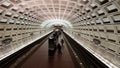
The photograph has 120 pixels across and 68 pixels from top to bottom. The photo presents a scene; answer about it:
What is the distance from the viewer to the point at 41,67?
7.16m

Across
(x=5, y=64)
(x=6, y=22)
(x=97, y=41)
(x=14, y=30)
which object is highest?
(x=6, y=22)

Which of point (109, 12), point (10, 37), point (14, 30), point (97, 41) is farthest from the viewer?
point (14, 30)

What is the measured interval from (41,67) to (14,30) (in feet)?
24.4

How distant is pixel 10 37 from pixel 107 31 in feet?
28.8

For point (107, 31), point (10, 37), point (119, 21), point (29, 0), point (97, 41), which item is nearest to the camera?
point (119, 21)

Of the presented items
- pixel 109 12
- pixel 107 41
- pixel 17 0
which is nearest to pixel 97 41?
pixel 107 41

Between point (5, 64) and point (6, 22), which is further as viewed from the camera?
point (6, 22)

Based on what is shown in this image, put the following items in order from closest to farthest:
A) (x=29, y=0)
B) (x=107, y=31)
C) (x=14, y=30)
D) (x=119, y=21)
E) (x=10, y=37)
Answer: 1. (x=119, y=21)
2. (x=107, y=31)
3. (x=29, y=0)
4. (x=10, y=37)
5. (x=14, y=30)

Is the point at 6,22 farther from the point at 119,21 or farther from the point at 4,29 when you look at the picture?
the point at 119,21

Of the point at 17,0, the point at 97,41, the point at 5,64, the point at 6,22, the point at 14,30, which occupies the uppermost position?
the point at 17,0

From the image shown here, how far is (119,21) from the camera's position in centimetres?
716

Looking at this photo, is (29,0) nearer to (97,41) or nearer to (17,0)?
(17,0)

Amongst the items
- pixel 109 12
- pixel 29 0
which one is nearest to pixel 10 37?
pixel 29 0

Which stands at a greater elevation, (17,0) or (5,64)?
(17,0)
